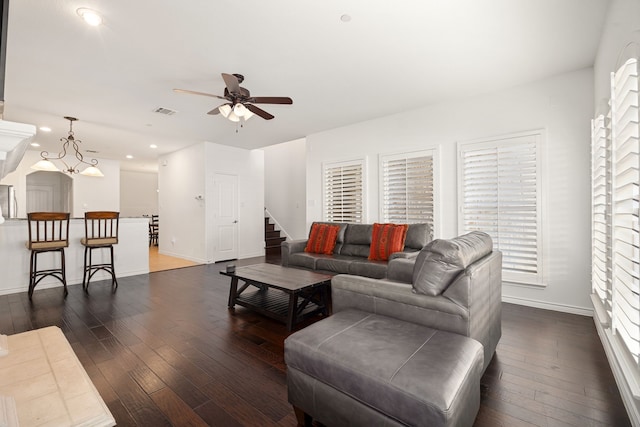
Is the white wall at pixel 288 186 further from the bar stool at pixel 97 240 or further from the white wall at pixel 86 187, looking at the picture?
the white wall at pixel 86 187

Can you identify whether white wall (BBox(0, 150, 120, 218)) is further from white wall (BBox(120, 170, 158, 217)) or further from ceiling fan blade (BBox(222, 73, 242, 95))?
ceiling fan blade (BBox(222, 73, 242, 95))

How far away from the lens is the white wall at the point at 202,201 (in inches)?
253

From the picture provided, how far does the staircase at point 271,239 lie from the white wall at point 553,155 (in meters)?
4.83

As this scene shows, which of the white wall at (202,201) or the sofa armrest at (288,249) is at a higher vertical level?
the white wall at (202,201)

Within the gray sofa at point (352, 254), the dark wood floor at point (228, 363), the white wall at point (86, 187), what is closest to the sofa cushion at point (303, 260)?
the gray sofa at point (352, 254)

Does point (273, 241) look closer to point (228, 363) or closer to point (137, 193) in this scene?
point (228, 363)

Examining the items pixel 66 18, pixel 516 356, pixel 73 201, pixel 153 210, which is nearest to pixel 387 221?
pixel 516 356

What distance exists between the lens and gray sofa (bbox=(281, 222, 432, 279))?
3777mm

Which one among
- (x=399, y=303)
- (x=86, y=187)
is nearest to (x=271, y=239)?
(x=86, y=187)

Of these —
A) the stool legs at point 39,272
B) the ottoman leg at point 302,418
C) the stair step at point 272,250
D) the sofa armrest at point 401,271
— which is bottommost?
the ottoman leg at point 302,418

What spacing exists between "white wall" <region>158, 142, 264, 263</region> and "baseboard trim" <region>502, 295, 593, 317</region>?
18.3ft

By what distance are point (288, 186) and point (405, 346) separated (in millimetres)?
7290

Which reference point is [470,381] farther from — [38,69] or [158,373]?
[38,69]

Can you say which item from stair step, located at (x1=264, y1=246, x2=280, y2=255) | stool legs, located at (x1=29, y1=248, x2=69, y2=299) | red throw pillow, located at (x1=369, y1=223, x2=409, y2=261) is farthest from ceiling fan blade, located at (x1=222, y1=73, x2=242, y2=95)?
stair step, located at (x1=264, y1=246, x2=280, y2=255)
